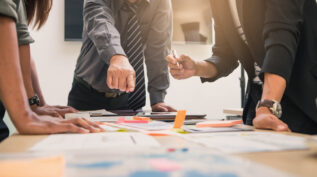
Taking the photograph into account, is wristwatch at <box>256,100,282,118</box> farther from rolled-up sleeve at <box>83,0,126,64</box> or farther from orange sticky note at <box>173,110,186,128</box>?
rolled-up sleeve at <box>83,0,126,64</box>

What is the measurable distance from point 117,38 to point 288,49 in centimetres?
72

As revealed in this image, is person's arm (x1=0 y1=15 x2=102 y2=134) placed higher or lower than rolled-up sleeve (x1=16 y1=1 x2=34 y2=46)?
lower

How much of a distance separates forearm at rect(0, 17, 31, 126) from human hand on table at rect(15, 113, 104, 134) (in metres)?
0.01

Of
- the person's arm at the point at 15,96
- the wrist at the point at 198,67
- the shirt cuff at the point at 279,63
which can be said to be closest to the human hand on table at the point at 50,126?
the person's arm at the point at 15,96

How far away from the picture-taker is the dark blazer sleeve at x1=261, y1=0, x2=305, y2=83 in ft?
3.10

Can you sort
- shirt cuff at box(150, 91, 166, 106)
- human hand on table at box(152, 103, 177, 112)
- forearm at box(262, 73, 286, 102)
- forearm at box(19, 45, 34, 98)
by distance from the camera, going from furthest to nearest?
shirt cuff at box(150, 91, 166, 106)
human hand on table at box(152, 103, 177, 112)
forearm at box(19, 45, 34, 98)
forearm at box(262, 73, 286, 102)

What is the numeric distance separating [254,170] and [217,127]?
1.68 feet

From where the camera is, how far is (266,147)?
0.55 m

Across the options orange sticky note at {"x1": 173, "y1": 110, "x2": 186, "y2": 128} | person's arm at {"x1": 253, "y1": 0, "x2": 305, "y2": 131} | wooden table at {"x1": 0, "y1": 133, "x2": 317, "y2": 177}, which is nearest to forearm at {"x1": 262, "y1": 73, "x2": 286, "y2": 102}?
person's arm at {"x1": 253, "y1": 0, "x2": 305, "y2": 131}

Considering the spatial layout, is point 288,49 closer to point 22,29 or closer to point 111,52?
point 111,52

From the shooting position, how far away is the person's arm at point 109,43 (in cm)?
111

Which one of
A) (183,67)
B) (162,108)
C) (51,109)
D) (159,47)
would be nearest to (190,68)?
(183,67)

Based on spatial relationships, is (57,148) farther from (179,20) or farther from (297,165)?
(179,20)

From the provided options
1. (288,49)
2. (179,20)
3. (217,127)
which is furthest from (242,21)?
(179,20)
